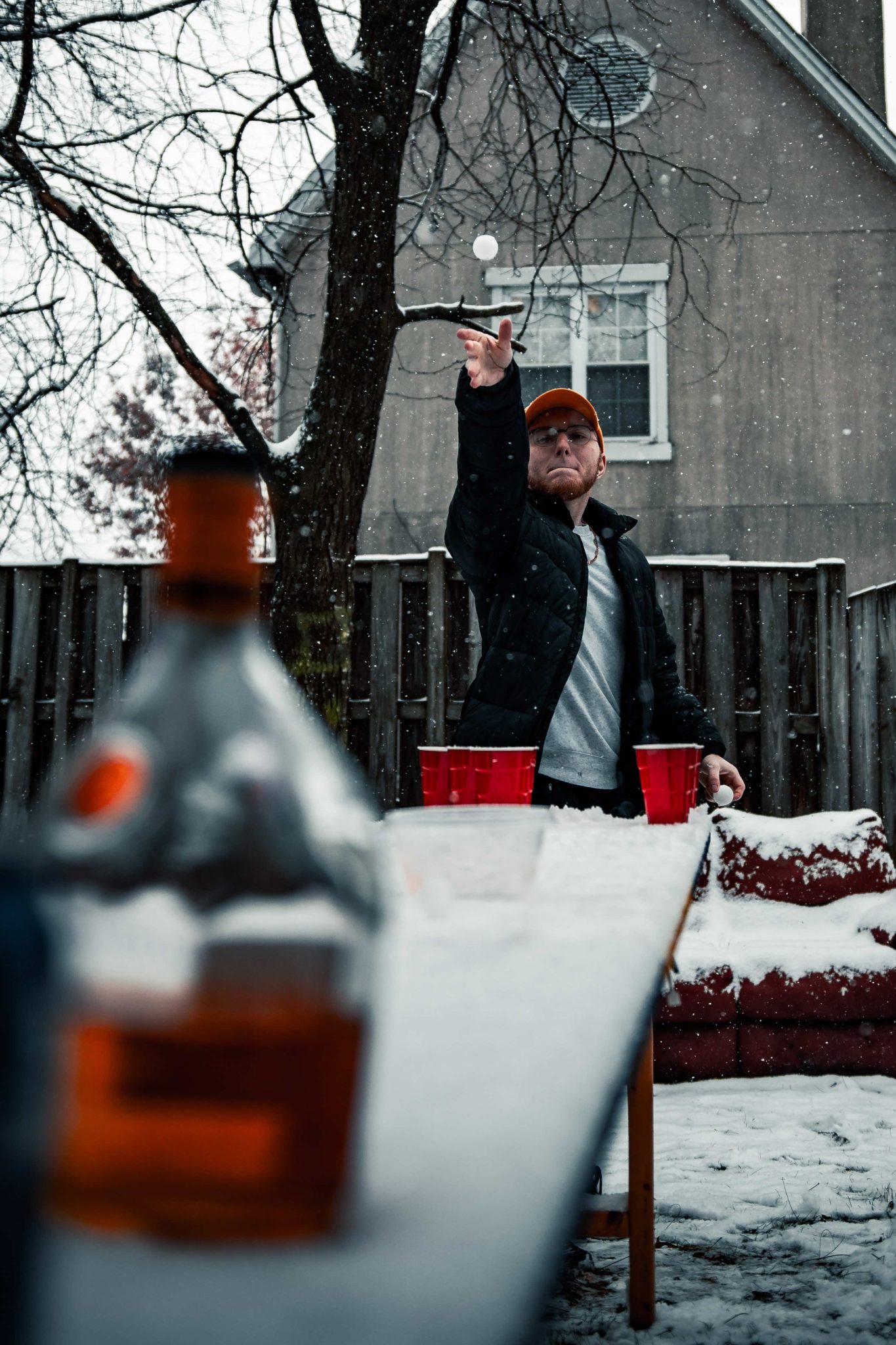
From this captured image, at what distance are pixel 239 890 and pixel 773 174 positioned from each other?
1039 centimetres

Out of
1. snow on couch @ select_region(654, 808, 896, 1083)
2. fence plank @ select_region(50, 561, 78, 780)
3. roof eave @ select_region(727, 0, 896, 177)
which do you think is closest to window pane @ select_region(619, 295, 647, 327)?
roof eave @ select_region(727, 0, 896, 177)

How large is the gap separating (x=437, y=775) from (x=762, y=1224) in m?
1.64

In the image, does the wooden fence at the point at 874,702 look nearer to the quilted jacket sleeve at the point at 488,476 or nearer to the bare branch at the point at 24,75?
the quilted jacket sleeve at the point at 488,476

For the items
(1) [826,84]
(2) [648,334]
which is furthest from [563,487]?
(1) [826,84]

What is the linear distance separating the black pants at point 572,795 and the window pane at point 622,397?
721 cm

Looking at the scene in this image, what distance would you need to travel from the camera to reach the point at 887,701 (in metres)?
6.06

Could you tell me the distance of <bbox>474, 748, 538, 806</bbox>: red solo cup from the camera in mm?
1593

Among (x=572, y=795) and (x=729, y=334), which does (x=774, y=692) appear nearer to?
(x=572, y=795)

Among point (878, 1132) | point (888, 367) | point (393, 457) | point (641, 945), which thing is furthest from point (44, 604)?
point (888, 367)

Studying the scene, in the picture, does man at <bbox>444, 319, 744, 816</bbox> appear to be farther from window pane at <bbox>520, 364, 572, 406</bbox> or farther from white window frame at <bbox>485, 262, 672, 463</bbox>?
window pane at <bbox>520, 364, 572, 406</bbox>

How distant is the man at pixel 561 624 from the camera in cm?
240

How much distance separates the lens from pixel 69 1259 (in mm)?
293

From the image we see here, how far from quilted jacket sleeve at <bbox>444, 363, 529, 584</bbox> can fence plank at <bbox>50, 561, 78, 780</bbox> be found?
170 inches

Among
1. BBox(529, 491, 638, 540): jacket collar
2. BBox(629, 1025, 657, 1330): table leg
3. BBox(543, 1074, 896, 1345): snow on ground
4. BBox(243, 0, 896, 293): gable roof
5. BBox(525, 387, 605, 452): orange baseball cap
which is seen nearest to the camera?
BBox(629, 1025, 657, 1330): table leg
